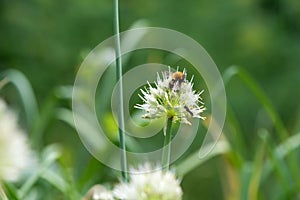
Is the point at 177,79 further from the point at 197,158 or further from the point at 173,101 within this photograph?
the point at 197,158

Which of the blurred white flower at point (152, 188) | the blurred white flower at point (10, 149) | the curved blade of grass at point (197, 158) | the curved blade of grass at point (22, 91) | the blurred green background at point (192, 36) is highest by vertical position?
the blurred green background at point (192, 36)

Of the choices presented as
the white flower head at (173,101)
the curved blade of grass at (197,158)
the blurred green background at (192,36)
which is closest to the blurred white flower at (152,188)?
the white flower head at (173,101)

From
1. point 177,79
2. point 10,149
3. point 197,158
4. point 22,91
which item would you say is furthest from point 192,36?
point 177,79

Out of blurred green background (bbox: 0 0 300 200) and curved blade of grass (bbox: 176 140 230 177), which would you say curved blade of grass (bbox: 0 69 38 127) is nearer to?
curved blade of grass (bbox: 176 140 230 177)

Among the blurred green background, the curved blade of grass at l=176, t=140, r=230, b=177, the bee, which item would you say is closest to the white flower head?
the bee

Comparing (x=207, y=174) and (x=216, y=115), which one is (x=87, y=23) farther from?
(x=216, y=115)

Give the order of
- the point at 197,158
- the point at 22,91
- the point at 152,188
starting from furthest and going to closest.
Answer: the point at 22,91 < the point at 197,158 < the point at 152,188

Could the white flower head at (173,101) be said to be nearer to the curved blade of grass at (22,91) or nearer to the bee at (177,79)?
the bee at (177,79)
